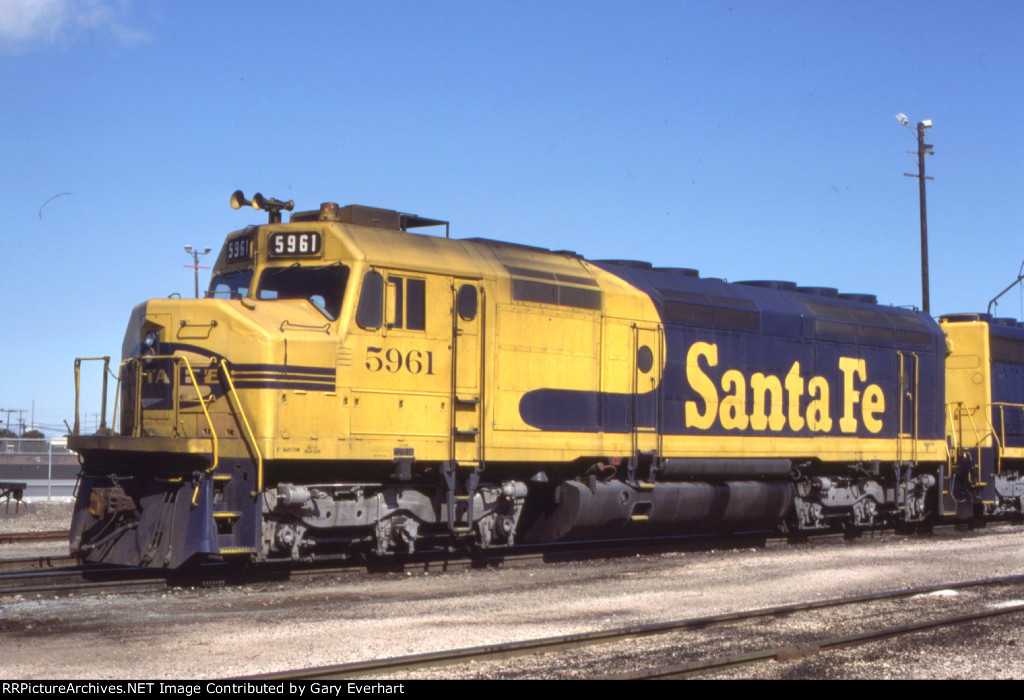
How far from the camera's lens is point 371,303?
12031 mm

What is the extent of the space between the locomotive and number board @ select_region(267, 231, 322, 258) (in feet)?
0.06

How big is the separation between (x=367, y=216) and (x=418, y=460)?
9.55 feet

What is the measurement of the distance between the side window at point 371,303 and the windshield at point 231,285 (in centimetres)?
143

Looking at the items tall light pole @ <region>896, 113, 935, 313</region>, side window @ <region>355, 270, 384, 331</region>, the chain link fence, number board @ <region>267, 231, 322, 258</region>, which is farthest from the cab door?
tall light pole @ <region>896, 113, 935, 313</region>

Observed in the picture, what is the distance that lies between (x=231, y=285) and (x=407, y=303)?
2109mm

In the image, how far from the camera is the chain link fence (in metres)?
24.6

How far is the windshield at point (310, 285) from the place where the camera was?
12.0 m

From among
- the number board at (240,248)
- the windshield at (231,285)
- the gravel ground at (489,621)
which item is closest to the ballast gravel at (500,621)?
the gravel ground at (489,621)

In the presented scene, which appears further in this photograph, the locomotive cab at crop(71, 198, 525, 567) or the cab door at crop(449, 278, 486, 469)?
the cab door at crop(449, 278, 486, 469)

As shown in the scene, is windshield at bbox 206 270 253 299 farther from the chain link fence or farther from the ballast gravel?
the chain link fence

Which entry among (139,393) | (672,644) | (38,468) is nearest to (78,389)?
(139,393)

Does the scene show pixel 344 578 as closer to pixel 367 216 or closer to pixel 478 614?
pixel 478 614

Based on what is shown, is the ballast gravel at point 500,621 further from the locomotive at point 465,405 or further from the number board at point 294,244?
the number board at point 294,244
